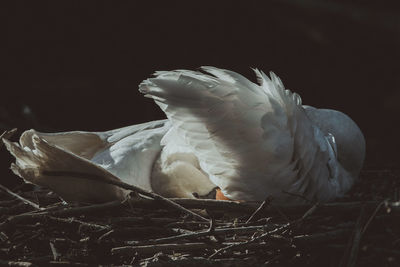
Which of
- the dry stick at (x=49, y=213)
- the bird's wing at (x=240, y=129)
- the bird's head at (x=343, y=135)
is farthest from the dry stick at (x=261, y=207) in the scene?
the bird's head at (x=343, y=135)

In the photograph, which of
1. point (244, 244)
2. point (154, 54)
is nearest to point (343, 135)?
point (244, 244)

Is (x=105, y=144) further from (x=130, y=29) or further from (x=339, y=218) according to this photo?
(x=130, y=29)

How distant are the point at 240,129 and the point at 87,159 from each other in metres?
0.64

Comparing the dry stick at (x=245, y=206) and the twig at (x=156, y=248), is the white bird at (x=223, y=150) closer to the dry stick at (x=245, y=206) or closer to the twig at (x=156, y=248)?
the dry stick at (x=245, y=206)

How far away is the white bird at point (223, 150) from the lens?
1844 mm

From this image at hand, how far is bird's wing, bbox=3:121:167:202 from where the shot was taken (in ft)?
6.40

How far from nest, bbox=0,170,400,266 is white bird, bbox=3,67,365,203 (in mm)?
91

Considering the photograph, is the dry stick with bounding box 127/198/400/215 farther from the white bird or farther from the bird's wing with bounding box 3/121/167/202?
the bird's wing with bounding box 3/121/167/202

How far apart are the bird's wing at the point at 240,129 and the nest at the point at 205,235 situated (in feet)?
0.30

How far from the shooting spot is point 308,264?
1.74 meters

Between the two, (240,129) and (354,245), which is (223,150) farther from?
(354,245)

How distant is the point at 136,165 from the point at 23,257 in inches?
21.6

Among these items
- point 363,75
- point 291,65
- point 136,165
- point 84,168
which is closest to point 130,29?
point 291,65

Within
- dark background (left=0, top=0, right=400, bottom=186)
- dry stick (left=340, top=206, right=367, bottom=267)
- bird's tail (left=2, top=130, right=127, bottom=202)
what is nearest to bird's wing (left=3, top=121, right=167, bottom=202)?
bird's tail (left=2, top=130, right=127, bottom=202)
